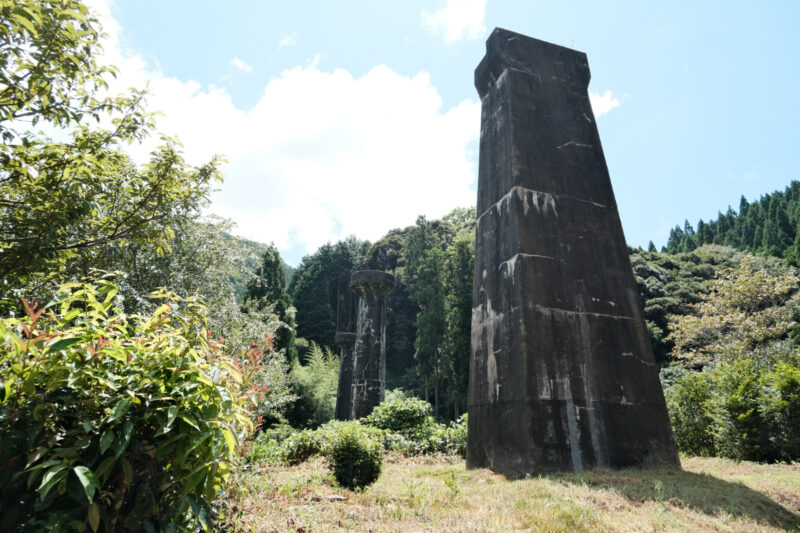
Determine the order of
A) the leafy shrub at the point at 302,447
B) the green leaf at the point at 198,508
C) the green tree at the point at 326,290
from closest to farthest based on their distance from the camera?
the green leaf at the point at 198,508 < the leafy shrub at the point at 302,447 < the green tree at the point at 326,290

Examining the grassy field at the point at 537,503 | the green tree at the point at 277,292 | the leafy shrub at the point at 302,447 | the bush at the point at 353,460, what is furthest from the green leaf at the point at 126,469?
the green tree at the point at 277,292

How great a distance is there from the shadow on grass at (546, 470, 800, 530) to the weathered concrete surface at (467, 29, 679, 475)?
0.50 m

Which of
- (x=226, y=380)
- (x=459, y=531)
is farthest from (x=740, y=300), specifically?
(x=226, y=380)

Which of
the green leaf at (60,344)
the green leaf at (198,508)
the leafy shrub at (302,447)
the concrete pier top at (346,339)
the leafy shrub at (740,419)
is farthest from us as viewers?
the concrete pier top at (346,339)

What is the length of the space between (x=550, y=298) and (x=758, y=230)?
215ft

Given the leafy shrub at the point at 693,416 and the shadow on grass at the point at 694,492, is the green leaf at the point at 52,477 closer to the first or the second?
the shadow on grass at the point at 694,492

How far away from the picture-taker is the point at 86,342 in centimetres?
193

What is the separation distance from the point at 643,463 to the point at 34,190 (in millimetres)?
7499

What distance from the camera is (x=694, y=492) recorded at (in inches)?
173

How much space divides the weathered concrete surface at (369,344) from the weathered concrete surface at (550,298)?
8.39m

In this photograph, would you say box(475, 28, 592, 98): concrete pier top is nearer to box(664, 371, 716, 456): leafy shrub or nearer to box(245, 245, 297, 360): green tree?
box(664, 371, 716, 456): leafy shrub

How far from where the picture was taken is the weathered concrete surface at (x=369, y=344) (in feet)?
48.7

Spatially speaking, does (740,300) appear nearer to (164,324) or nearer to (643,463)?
(643,463)

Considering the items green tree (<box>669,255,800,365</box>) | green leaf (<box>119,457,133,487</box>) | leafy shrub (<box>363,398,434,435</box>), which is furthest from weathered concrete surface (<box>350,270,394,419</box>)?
green tree (<box>669,255,800,365</box>)
